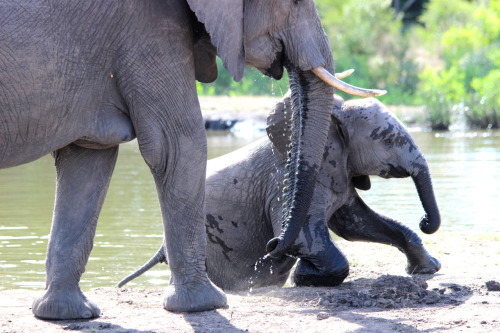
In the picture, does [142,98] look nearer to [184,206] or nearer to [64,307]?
A: [184,206]

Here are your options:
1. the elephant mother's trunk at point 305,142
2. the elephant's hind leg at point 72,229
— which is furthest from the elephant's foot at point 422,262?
the elephant's hind leg at point 72,229

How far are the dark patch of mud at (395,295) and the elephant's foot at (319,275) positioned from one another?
352 millimetres

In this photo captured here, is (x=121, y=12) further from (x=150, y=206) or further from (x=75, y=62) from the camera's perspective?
(x=150, y=206)

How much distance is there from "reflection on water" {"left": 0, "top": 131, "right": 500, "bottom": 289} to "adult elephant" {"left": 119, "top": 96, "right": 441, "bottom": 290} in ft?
2.55

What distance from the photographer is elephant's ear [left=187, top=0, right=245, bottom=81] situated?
5.06m

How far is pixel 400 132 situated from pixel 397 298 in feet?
5.48

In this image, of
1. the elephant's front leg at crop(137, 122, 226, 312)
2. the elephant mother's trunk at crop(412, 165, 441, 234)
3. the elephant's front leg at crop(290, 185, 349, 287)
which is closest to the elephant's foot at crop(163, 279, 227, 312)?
the elephant's front leg at crop(137, 122, 226, 312)

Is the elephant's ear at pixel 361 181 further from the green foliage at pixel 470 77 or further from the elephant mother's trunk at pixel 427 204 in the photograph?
the green foliage at pixel 470 77

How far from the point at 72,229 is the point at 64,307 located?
0.45m

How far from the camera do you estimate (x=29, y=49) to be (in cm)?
478

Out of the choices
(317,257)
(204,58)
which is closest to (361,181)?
(317,257)

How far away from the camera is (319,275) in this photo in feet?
21.4

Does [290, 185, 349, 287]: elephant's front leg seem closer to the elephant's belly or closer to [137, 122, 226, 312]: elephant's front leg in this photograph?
[137, 122, 226, 312]: elephant's front leg

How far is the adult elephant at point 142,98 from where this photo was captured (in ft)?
16.0
